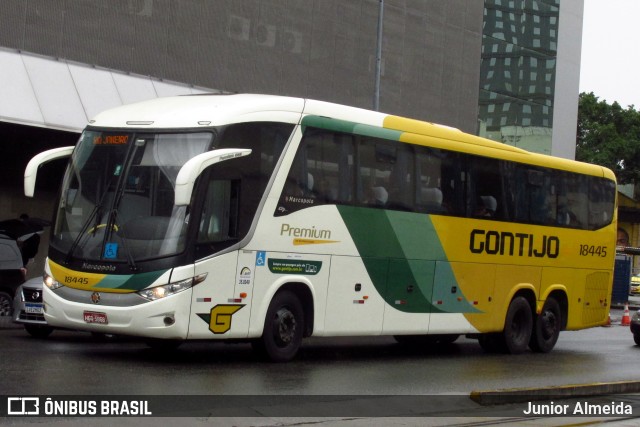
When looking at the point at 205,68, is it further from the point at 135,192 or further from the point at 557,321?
the point at 135,192

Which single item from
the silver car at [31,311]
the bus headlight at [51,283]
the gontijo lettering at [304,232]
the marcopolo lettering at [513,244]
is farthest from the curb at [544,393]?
the silver car at [31,311]

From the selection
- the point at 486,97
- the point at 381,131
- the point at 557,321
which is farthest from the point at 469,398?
the point at 486,97

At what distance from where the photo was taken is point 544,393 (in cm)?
1344

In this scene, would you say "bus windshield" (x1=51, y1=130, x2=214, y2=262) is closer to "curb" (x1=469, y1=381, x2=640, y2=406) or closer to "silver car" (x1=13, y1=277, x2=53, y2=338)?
"silver car" (x1=13, y1=277, x2=53, y2=338)

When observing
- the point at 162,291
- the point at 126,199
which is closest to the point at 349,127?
the point at 126,199

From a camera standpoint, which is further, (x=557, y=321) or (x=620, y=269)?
(x=620, y=269)

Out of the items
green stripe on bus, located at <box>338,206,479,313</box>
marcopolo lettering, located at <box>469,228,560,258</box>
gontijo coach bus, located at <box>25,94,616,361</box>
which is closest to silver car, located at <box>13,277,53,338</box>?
gontijo coach bus, located at <box>25,94,616,361</box>

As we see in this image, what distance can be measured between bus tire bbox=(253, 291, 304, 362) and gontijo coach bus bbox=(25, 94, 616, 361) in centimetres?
2

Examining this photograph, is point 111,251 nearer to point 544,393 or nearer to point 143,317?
point 143,317

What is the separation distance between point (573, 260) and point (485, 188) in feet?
11.0

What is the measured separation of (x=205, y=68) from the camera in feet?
97.2

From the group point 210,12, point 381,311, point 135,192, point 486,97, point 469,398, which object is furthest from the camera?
point 486,97

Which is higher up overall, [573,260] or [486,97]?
[486,97]

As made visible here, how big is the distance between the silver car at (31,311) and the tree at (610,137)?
224 feet
